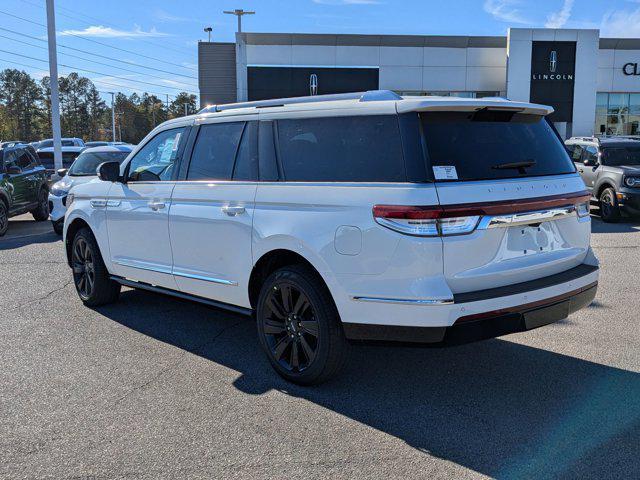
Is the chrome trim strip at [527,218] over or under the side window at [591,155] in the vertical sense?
under

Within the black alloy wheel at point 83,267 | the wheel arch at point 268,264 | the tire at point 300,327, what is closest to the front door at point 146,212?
the black alloy wheel at point 83,267

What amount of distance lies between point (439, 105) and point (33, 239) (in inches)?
408

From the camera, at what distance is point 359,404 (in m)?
3.99

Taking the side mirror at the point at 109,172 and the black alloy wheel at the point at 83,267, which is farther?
the black alloy wheel at the point at 83,267

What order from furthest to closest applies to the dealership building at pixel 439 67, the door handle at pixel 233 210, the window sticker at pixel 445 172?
the dealership building at pixel 439 67 < the door handle at pixel 233 210 < the window sticker at pixel 445 172

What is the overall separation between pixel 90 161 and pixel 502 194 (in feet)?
34.5

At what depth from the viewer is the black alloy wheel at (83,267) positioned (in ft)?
20.9

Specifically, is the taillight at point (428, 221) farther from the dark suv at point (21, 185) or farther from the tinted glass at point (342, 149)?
the dark suv at point (21, 185)

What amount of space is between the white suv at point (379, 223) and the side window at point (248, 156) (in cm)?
1

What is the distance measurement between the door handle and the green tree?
105 meters

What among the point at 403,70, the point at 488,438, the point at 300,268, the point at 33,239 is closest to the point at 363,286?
the point at 300,268

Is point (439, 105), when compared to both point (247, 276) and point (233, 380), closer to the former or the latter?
point (247, 276)

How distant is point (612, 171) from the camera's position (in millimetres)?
13414

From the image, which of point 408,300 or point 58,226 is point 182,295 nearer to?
point 408,300
